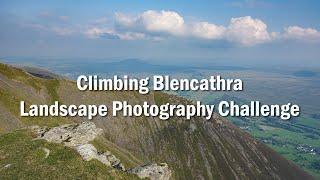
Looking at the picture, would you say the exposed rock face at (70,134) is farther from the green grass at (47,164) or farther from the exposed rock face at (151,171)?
the exposed rock face at (151,171)

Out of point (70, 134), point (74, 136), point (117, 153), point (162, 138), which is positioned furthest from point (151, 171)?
point (162, 138)

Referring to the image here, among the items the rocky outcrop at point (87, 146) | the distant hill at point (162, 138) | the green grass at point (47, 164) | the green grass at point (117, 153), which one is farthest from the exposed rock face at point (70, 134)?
the distant hill at point (162, 138)

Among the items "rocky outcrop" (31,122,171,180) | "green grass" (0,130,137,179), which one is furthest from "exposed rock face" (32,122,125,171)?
"green grass" (0,130,137,179)

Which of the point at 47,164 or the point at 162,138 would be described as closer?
the point at 47,164

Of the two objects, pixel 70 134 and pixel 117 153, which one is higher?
pixel 70 134

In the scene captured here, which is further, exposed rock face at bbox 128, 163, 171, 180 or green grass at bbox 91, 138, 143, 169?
green grass at bbox 91, 138, 143, 169

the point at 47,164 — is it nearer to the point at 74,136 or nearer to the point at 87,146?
the point at 87,146

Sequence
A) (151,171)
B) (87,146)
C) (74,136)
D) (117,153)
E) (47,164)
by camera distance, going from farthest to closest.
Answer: (117,153), (74,136), (151,171), (87,146), (47,164)

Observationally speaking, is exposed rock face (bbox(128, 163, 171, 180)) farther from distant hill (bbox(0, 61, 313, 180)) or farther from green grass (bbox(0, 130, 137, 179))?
distant hill (bbox(0, 61, 313, 180))

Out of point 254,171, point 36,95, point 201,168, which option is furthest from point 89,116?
point 254,171
